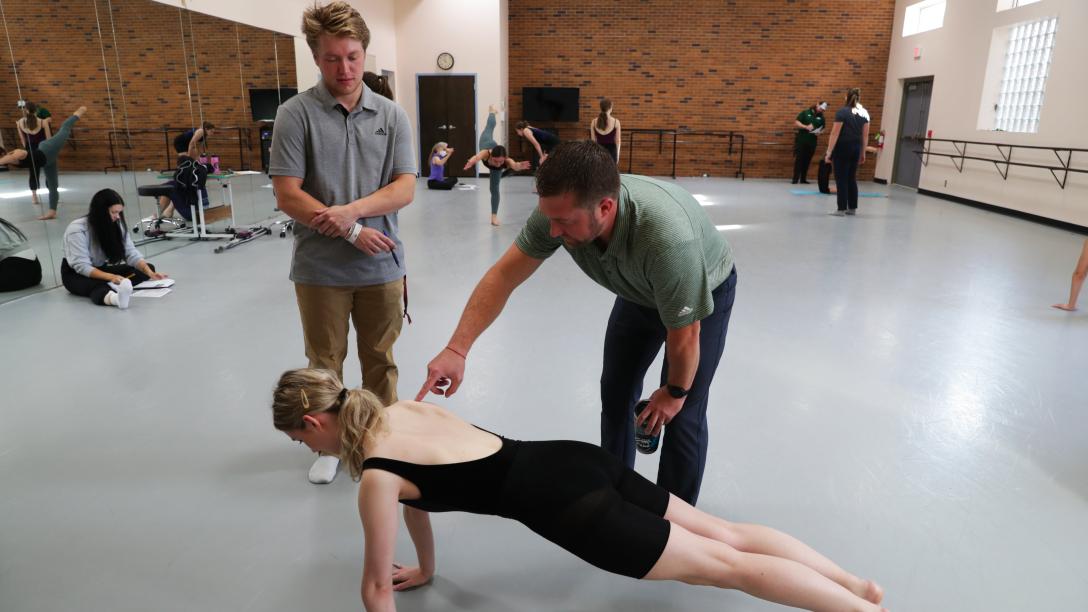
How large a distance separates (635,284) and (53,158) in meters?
5.17

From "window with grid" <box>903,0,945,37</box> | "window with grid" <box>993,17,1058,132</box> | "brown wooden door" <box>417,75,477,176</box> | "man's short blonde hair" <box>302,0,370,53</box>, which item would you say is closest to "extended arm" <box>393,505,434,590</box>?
"man's short blonde hair" <box>302,0,370,53</box>

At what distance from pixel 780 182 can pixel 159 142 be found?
10.9 m

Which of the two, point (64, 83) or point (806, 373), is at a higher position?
point (64, 83)

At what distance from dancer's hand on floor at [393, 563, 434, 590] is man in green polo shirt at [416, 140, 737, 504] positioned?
0.50m

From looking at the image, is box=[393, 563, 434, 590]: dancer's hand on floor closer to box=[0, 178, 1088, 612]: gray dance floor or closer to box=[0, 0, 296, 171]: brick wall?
box=[0, 178, 1088, 612]: gray dance floor

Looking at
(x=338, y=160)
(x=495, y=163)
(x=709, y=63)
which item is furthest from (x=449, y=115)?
(x=338, y=160)

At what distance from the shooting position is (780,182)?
535 inches

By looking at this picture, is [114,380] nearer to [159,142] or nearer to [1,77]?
[1,77]

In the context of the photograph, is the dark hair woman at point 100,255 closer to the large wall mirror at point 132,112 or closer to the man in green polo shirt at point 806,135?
the large wall mirror at point 132,112

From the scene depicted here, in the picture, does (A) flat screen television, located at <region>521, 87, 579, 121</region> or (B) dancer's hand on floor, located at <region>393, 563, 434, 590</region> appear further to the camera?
(A) flat screen television, located at <region>521, 87, 579, 121</region>

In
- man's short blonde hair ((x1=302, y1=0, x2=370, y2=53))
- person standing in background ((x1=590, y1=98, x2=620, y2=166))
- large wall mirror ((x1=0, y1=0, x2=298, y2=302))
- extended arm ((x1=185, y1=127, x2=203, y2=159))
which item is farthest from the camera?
person standing in background ((x1=590, y1=98, x2=620, y2=166))

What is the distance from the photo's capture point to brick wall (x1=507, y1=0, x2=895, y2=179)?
44.5 feet

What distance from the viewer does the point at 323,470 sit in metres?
2.45

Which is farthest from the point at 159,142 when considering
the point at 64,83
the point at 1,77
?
the point at 1,77
